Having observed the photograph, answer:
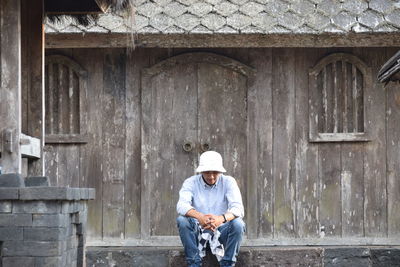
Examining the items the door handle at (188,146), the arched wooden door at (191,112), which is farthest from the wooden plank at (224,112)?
the door handle at (188,146)

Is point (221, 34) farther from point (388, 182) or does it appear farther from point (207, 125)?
point (388, 182)

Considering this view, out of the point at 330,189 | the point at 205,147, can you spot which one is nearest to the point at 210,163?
the point at 205,147

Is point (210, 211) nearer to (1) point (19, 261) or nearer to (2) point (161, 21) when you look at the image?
(2) point (161, 21)

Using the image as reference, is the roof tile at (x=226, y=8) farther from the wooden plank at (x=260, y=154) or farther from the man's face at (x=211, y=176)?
the man's face at (x=211, y=176)

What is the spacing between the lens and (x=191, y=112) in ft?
Result: 38.3

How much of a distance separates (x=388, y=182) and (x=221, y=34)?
2573 millimetres

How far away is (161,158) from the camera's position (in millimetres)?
11695

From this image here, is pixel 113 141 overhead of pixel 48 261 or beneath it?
overhead

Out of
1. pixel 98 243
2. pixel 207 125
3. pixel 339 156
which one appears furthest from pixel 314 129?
pixel 98 243

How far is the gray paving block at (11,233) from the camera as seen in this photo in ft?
26.1

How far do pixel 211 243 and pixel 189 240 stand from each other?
242 mm

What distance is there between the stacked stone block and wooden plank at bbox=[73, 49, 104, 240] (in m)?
3.52

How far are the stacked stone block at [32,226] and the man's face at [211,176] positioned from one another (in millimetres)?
2734

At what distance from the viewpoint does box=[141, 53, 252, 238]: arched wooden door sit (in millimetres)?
11656
